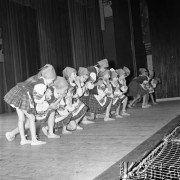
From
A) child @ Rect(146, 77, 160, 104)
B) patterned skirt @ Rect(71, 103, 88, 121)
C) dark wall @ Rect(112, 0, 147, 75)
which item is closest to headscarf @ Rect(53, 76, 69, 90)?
patterned skirt @ Rect(71, 103, 88, 121)

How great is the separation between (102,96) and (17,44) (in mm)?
4290

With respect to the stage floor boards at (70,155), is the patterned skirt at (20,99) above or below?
above

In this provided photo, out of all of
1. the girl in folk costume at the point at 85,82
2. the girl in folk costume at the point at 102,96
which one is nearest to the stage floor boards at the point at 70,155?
the girl in folk costume at the point at 85,82

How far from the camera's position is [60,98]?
9.06ft

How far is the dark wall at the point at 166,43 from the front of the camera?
711 centimetres

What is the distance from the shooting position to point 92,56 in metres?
9.28

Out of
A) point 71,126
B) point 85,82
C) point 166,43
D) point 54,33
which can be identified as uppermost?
point 54,33

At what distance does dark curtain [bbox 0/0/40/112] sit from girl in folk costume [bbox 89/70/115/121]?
3.87 metres

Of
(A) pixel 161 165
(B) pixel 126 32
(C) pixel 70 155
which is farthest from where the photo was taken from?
(B) pixel 126 32

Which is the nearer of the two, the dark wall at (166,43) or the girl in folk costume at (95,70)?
the girl in folk costume at (95,70)

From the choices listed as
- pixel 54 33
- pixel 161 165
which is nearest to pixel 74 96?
pixel 161 165

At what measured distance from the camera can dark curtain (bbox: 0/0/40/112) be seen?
7.05 metres

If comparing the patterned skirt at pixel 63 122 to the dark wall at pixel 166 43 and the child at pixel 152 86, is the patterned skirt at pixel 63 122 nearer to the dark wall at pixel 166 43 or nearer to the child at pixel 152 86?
the child at pixel 152 86

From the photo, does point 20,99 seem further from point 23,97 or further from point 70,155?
point 70,155
